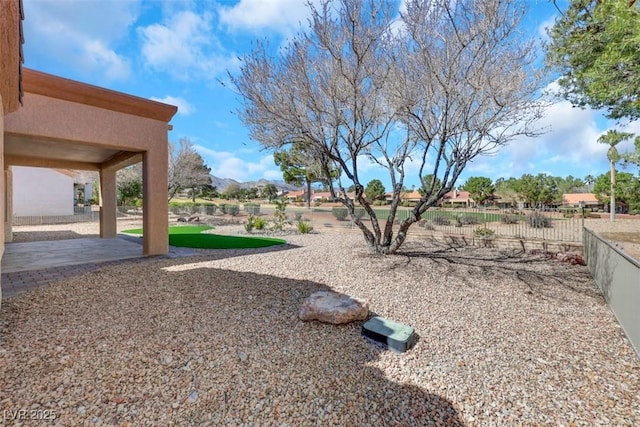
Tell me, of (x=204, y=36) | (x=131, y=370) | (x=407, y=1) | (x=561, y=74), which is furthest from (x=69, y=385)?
(x=561, y=74)

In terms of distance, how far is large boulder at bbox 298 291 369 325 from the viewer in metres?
4.39

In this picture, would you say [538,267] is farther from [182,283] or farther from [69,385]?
[69,385]

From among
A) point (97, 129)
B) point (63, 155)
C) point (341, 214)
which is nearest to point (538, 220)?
point (341, 214)

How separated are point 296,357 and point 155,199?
7119mm

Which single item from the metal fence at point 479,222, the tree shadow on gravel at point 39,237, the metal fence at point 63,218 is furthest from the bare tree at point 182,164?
the tree shadow on gravel at point 39,237

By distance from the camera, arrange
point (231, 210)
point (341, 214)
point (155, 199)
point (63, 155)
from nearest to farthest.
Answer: point (155, 199) < point (63, 155) < point (341, 214) < point (231, 210)

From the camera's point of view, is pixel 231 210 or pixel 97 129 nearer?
pixel 97 129

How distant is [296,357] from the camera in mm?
3553

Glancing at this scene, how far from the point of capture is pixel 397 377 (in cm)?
330

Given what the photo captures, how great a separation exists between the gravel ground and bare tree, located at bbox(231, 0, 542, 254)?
3976 mm

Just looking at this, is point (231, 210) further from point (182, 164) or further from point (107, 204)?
point (107, 204)

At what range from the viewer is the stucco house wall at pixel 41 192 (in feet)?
76.7

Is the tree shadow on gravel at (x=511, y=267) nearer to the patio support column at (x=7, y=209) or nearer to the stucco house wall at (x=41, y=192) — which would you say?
the patio support column at (x=7, y=209)

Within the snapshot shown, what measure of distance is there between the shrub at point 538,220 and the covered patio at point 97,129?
16.6m
